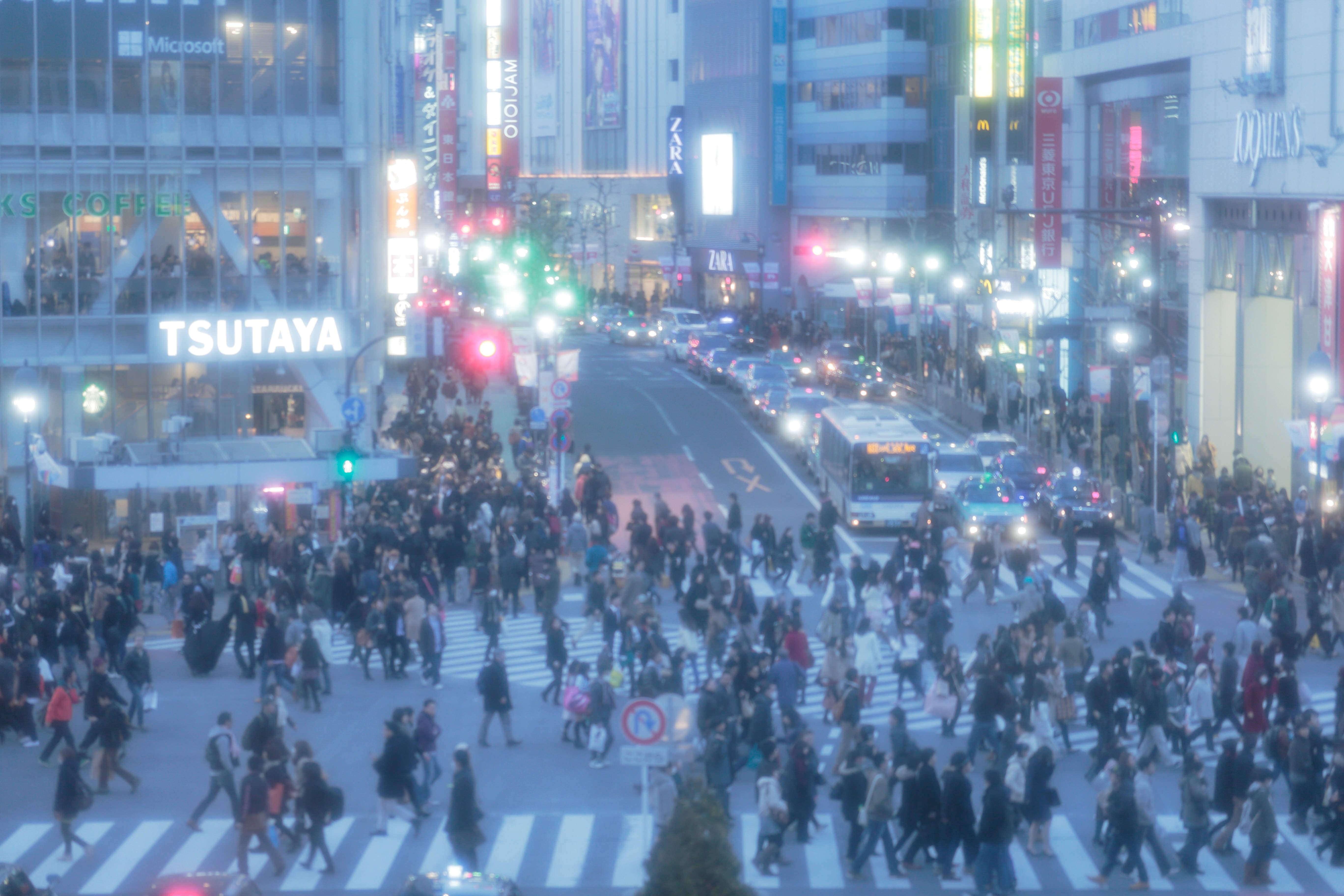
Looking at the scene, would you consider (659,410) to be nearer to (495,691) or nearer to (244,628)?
(244,628)

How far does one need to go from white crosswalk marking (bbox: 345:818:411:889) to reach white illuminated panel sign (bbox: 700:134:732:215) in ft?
282

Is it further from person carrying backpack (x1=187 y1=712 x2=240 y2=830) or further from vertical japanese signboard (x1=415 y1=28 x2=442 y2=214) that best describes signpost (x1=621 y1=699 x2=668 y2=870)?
vertical japanese signboard (x1=415 y1=28 x2=442 y2=214)

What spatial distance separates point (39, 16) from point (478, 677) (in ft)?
70.8

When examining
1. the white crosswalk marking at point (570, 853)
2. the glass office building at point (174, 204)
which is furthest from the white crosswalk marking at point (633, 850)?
the glass office building at point (174, 204)

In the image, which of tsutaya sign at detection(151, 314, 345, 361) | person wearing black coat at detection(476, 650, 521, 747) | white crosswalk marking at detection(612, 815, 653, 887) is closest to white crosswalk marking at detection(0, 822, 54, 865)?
person wearing black coat at detection(476, 650, 521, 747)

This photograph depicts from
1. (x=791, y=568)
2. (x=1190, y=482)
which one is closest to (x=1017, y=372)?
(x=1190, y=482)

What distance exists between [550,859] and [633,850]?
86cm

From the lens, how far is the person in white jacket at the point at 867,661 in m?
24.2

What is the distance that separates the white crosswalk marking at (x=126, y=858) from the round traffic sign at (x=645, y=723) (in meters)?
5.16

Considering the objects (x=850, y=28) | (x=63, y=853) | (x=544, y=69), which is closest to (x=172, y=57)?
(x=63, y=853)

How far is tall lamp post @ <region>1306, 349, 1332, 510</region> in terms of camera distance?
35.5m

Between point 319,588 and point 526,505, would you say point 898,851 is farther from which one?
point 526,505

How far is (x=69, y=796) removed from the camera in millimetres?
17984

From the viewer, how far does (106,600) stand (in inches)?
1037
